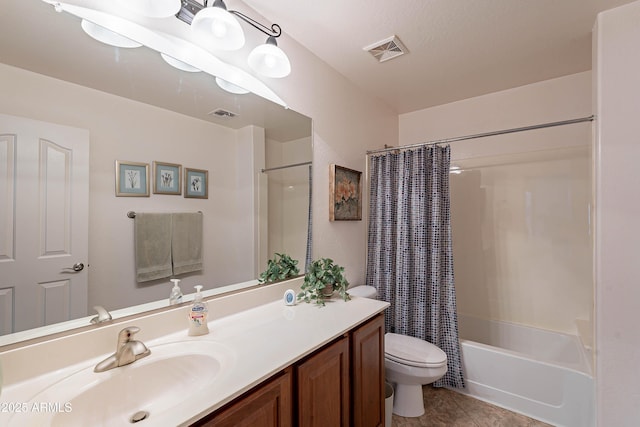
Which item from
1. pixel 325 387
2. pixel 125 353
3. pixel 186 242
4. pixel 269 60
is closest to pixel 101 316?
pixel 125 353

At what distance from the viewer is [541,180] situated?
2383 mm

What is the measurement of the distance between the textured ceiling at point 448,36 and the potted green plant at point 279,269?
53.7 inches

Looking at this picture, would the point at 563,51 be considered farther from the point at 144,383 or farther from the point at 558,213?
the point at 144,383

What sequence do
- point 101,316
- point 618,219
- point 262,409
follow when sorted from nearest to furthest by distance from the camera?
point 262,409 < point 101,316 < point 618,219

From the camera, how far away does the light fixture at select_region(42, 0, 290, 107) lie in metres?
0.97

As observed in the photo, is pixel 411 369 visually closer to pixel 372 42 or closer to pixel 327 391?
pixel 327 391

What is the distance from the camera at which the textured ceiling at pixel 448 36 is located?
4.89 feet

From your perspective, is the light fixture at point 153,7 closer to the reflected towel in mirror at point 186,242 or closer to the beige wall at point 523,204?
the reflected towel in mirror at point 186,242

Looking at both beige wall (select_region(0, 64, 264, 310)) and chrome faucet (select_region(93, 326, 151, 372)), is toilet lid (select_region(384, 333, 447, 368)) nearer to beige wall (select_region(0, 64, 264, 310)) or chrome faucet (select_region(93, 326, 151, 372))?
beige wall (select_region(0, 64, 264, 310))

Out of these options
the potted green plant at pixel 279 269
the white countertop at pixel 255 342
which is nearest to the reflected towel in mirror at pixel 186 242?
the white countertop at pixel 255 342

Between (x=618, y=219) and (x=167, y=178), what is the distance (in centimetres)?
228

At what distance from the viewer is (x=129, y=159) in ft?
3.48

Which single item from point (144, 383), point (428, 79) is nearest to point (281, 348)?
point (144, 383)

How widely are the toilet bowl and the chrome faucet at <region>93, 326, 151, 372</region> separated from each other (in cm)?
142
